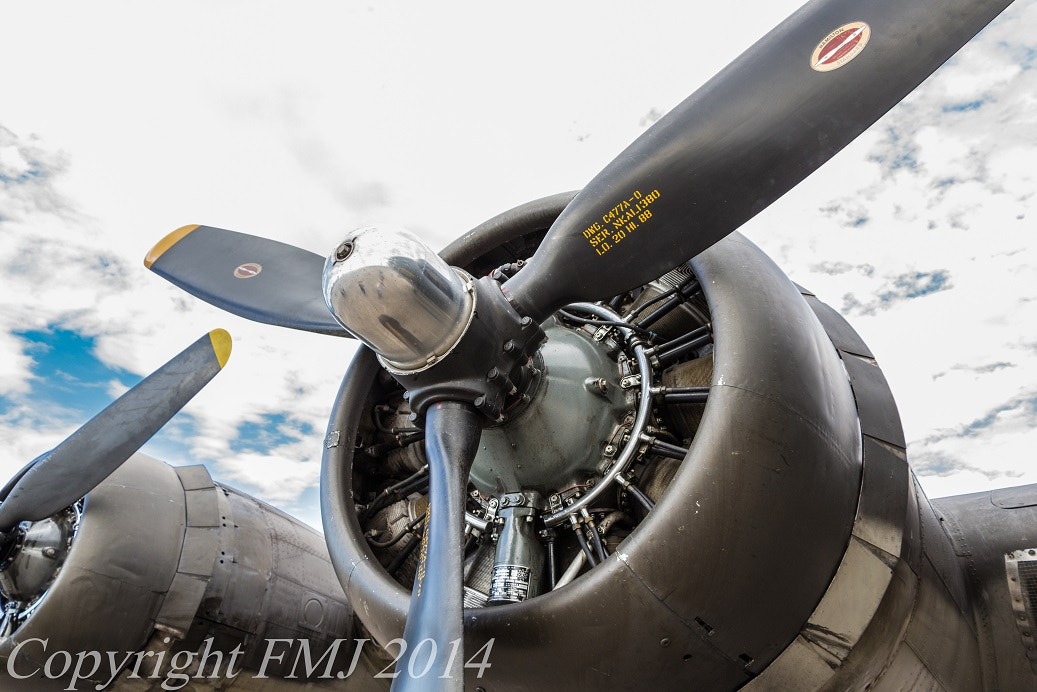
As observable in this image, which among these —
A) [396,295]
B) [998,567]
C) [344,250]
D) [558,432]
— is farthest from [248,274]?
[998,567]

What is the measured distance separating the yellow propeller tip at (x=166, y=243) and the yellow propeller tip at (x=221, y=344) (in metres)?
1.76

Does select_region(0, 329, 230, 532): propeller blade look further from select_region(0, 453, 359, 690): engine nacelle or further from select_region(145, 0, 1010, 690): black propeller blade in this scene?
select_region(145, 0, 1010, 690): black propeller blade

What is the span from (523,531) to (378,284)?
4.75ft

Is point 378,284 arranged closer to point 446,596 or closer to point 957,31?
point 446,596

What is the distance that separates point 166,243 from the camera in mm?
4840

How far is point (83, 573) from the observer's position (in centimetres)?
551

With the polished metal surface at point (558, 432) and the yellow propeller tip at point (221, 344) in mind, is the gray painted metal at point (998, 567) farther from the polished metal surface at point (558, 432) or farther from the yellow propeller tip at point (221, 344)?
the yellow propeller tip at point (221, 344)

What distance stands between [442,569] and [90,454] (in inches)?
173

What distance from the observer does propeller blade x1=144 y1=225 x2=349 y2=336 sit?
4.11 m

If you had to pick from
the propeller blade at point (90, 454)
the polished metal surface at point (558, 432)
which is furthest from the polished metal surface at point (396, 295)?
the propeller blade at point (90, 454)

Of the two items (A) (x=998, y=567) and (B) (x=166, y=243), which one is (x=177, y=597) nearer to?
(B) (x=166, y=243)

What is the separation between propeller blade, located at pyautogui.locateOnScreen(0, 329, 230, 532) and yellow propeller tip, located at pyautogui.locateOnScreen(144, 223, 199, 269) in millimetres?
1778

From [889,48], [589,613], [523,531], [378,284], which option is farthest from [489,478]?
[889,48]

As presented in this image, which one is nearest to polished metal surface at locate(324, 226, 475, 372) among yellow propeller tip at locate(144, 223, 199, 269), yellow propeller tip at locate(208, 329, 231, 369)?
yellow propeller tip at locate(144, 223, 199, 269)
